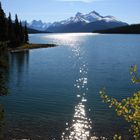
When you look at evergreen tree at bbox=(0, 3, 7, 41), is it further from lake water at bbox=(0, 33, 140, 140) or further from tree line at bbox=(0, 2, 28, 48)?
lake water at bbox=(0, 33, 140, 140)

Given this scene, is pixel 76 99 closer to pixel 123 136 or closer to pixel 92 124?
pixel 92 124

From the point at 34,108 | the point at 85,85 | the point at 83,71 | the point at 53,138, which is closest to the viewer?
the point at 53,138

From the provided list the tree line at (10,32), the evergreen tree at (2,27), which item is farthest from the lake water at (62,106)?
the tree line at (10,32)

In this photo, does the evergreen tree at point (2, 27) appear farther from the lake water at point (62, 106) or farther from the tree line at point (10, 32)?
the lake water at point (62, 106)

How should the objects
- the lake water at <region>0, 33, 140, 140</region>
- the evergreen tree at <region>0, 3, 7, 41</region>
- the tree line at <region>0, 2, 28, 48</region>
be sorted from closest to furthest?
the lake water at <region>0, 33, 140, 140</region>, the evergreen tree at <region>0, 3, 7, 41</region>, the tree line at <region>0, 2, 28, 48</region>

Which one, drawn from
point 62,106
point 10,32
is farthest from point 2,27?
point 62,106

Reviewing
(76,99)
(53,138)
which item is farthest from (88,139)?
(76,99)

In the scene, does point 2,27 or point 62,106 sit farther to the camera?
point 2,27

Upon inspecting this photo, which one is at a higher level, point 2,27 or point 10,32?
point 2,27

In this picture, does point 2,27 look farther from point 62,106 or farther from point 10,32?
point 62,106

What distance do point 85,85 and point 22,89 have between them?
43.3ft

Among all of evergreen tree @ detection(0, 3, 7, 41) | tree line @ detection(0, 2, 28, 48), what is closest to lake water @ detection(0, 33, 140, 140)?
evergreen tree @ detection(0, 3, 7, 41)

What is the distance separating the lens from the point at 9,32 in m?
144

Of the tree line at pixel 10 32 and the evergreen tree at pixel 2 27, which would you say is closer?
the evergreen tree at pixel 2 27
